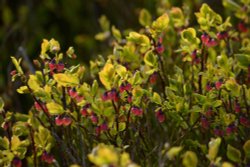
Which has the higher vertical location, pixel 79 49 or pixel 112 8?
pixel 112 8

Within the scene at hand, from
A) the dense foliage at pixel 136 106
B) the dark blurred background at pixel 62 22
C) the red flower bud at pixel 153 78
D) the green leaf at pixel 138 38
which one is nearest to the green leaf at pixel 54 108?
the dense foliage at pixel 136 106

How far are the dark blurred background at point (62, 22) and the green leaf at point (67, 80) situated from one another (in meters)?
2.00

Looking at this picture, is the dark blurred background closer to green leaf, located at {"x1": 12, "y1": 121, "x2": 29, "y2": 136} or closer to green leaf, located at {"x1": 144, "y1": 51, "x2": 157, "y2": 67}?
green leaf, located at {"x1": 12, "y1": 121, "x2": 29, "y2": 136}

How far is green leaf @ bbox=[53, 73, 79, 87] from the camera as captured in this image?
1716 mm

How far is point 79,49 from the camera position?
14.1ft

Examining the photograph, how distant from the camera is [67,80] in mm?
1738

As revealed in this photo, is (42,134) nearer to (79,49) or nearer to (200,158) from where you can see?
(200,158)

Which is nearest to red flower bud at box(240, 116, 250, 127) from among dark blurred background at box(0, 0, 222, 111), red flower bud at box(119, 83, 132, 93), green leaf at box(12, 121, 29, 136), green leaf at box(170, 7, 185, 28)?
red flower bud at box(119, 83, 132, 93)

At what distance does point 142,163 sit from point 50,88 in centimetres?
41

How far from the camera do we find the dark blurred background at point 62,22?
13.1 ft

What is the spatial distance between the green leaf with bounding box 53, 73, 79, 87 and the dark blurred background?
78.7 inches

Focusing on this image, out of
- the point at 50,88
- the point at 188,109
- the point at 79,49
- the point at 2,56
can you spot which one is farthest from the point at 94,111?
the point at 79,49

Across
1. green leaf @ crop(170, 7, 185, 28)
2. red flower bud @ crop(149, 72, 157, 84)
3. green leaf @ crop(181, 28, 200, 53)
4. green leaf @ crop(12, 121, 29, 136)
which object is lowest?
green leaf @ crop(12, 121, 29, 136)

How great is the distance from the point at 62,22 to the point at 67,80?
284 cm
